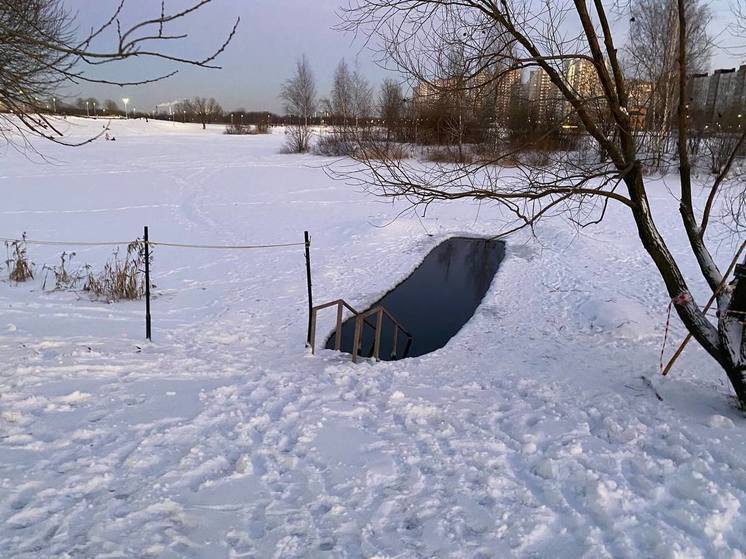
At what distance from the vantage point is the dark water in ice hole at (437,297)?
870 centimetres

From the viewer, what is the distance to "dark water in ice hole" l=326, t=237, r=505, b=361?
8695 millimetres

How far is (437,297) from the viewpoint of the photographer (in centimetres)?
1120

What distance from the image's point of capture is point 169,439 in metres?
4.05

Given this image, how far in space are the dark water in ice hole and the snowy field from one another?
75cm

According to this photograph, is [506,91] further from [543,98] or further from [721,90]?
[721,90]

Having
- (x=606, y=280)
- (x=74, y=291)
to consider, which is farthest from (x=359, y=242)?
(x=74, y=291)

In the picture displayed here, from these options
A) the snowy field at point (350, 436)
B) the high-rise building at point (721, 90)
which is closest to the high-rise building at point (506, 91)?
the snowy field at point (350, 436)

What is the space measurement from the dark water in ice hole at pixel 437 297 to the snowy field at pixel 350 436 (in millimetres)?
750

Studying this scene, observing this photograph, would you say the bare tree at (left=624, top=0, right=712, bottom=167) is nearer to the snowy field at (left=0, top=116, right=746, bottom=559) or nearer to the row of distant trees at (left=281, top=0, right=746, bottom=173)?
the row of distant trees at (left=281, top=0, right=746, bottom=173)

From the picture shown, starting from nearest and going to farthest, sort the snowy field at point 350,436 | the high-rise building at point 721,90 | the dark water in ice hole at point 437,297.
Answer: the snowy field at point 350,436, the high-rise building at point 721,90, the dark water in ice hole at point 437,297

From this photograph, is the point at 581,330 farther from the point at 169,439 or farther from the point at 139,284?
the point at 139,284

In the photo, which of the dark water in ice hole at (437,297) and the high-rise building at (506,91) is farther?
the dark water in ice hole at (437,297)

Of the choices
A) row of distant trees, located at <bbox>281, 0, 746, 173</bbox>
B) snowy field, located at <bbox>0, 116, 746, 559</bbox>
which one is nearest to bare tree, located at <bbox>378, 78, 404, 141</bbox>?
row of distant trees, located at <bbox>281, 0, 746, 173</bbox>

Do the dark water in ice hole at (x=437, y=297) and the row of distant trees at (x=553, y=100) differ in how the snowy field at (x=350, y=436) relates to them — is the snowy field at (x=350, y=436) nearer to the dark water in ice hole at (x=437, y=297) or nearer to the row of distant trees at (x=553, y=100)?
the dark water in ice hole at (x=437, y=297)
